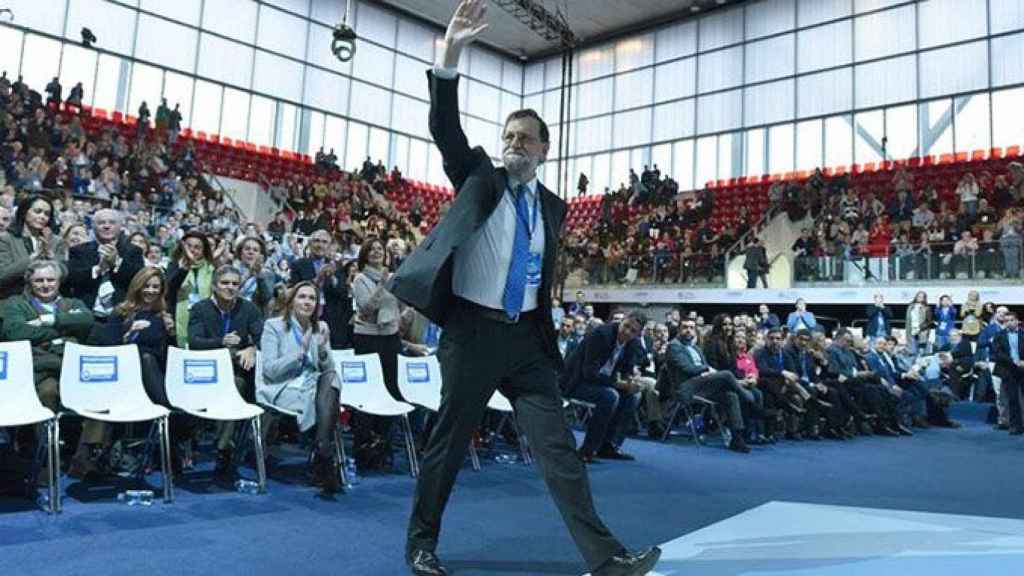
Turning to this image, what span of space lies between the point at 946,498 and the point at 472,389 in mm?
3958

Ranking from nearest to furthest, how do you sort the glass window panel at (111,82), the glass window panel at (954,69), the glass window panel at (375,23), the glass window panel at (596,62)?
the glass window panel at (954,69), the glass window panel at (111,82), the glass window panel at (375,23), the glass window panel at (596,62)

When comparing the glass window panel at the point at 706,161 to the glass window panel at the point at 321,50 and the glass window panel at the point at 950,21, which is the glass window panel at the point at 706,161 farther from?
the glass window panel at the point at 321,50

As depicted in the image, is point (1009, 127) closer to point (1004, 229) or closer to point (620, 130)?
point (1004, 229)

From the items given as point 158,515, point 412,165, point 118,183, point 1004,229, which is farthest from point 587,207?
point 158,515

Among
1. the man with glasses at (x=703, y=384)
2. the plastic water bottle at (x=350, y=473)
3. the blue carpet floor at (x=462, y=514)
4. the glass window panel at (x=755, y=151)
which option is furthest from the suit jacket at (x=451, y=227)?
the glass window panel at (x=755, y=151)

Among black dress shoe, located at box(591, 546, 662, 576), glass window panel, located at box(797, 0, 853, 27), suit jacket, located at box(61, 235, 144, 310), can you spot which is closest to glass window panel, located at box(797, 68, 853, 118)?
glass window panel, located at box(797, 0, 853, 27)

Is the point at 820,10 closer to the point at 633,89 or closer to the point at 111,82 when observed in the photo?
the point at 633,89

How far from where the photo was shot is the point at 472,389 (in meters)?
2.47

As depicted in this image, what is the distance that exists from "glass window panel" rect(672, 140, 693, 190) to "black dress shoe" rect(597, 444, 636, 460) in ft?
52.1

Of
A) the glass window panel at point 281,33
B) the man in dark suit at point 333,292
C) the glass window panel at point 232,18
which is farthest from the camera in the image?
the glass window panel at point 281,33

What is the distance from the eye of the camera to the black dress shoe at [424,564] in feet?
8.23

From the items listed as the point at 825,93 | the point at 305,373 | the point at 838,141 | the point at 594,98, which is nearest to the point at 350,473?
the point at 305,373

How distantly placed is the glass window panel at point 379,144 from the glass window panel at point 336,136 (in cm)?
72

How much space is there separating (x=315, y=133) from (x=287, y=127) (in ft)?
2.67
